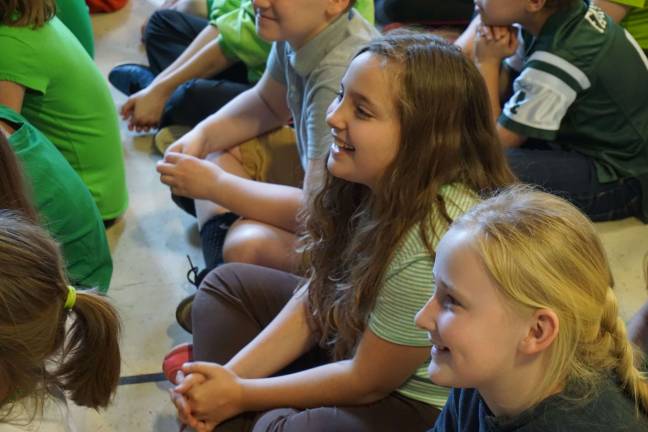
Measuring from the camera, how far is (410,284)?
111 centimetres

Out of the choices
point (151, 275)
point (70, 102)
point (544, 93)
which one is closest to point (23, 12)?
point (70, 102)

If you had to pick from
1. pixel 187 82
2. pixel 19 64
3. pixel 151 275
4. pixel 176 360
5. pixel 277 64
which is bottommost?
pixel 151 275

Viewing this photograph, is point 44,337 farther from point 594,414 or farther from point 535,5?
point 535,5

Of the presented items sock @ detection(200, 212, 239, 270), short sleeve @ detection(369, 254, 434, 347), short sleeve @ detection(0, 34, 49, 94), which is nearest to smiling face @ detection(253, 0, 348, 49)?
sock @ detection(200, 212, 239, 270)

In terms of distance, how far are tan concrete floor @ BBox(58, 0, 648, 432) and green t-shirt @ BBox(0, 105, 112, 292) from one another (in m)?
0.15

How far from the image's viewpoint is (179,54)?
246 centimetres

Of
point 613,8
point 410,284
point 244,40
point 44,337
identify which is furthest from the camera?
point 244,40

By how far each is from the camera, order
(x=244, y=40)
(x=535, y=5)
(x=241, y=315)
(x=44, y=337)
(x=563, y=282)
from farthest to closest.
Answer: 1. (x=244, y=40)
2. (x=535, y=5)
3. (x=241, y=315)
4. (x=44, y=337)
5. (x=563, y=282)

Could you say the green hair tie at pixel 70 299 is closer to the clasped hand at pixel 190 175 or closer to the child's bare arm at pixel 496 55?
the clasped hand at pixel 190 175

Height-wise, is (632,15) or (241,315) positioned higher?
(632,15)

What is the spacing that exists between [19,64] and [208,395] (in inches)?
33.6

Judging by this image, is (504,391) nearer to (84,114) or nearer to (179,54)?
(84,114)

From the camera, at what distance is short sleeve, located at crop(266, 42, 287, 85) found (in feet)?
5.63

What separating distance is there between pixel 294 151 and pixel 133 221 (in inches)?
19.0
